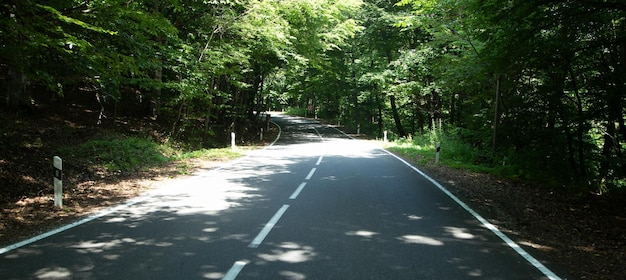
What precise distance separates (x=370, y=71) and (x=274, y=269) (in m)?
24.7

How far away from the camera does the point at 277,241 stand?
507 cm

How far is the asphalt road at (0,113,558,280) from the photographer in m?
4.11

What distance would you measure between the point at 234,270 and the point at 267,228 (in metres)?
1.62

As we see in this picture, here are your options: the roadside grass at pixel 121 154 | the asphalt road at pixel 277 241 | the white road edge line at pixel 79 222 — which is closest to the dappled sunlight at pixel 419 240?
the asphalt road at pixel 277 241

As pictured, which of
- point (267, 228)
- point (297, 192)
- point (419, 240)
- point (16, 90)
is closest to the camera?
point (419, 240)

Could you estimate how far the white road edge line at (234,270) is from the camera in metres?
3.89

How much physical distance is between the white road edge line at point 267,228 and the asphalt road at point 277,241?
0.02 m

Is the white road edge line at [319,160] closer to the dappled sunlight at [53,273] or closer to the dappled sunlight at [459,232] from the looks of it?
the dappled sunlight at [459,232]

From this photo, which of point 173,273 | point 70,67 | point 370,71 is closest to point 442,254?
point 173,273

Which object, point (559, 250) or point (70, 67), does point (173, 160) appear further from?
point (559, 250)

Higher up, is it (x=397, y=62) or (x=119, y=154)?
(x=397, y=62)

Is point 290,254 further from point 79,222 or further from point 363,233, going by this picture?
point 79,222

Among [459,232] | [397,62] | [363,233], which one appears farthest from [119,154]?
[397,62]

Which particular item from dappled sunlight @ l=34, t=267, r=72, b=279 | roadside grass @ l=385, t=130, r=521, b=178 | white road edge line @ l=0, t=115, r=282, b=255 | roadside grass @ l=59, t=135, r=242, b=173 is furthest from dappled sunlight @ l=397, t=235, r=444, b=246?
roadside grass @ l=59, t=135, r=242, b=173
